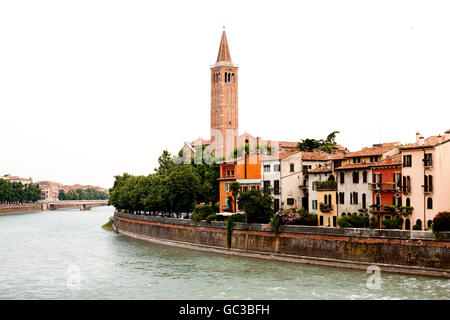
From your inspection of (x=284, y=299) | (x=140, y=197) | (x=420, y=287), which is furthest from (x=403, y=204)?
(x=140, y=197)

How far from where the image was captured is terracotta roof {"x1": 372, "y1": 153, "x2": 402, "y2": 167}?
46.2 meters

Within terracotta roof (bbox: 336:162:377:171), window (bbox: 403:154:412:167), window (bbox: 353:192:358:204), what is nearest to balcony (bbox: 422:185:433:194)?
window (bbox: 403:154:412:167)

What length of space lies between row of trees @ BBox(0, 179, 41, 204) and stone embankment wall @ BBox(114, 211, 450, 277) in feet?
360

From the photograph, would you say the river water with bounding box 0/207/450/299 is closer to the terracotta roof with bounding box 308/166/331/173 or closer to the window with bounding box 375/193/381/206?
the window with bounding box 375/193/381/206

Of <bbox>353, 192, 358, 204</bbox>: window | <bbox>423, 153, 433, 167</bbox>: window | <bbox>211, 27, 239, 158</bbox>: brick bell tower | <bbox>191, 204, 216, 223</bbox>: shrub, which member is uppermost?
<bbox>211, 27, 239, 158</bbox>: brick bell tower

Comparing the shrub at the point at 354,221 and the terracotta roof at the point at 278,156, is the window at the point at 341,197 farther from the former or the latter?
the terracotta roof at the point at 278,156

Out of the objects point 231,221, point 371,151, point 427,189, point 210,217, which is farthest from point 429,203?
point 210,217

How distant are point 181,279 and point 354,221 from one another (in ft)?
48.0

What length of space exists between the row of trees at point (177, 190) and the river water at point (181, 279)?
15797mm

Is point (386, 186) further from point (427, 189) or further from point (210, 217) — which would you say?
point (210, 217)

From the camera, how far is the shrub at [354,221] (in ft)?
152

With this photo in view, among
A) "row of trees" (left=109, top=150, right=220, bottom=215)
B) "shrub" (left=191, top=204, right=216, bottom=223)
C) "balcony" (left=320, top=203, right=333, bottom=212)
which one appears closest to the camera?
"balcony" (left=320, top=203, right=333, bottom=212)

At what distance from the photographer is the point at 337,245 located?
43.8 metres
